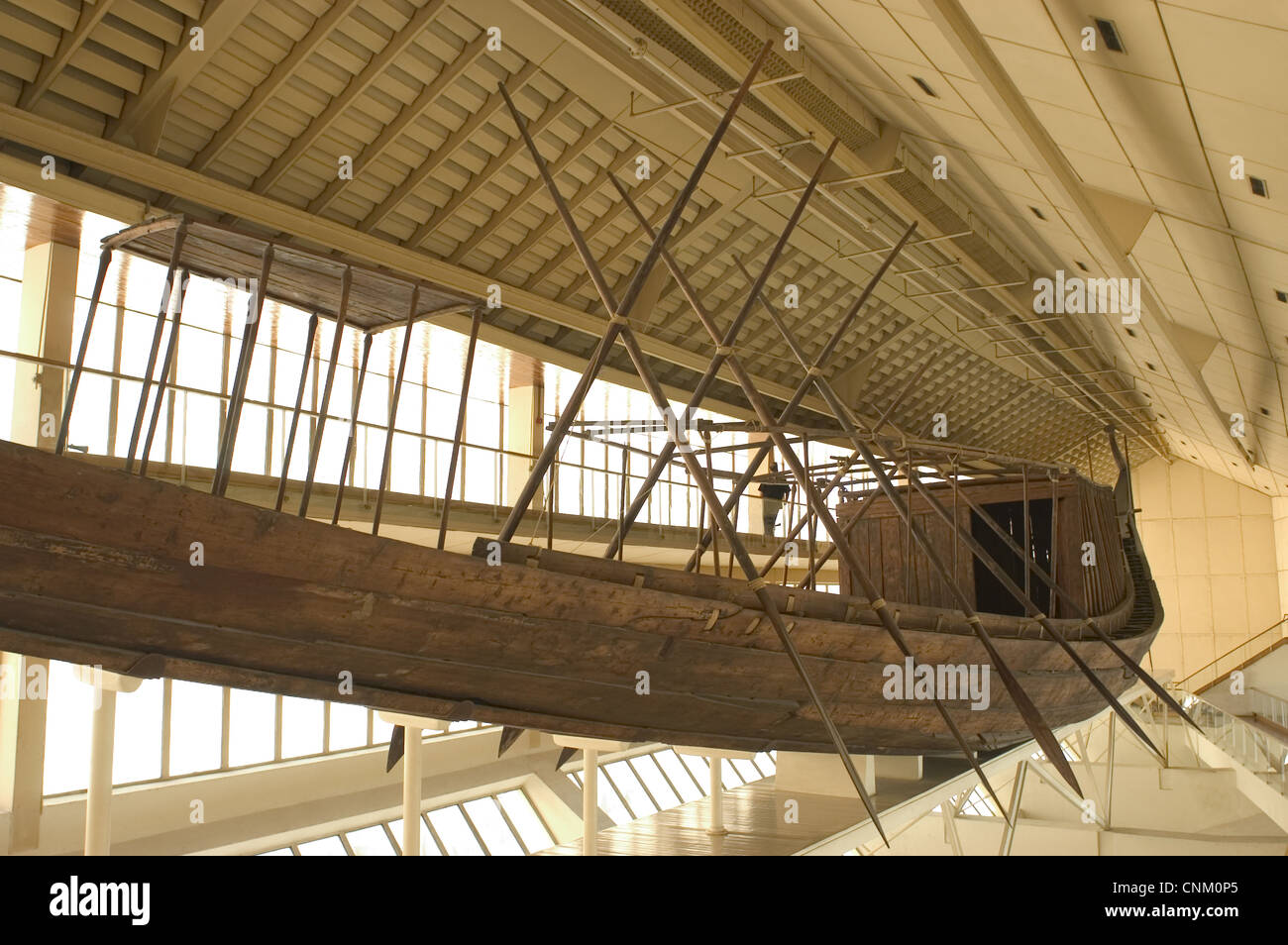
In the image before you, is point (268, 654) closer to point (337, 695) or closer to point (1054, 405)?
point (337, 695)

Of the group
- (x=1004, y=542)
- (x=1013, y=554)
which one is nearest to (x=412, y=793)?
(x=1004, y=542)

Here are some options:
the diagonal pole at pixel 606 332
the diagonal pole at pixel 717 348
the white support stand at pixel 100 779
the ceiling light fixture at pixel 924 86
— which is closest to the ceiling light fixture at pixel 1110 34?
the diagonal pole at pixel 606 332

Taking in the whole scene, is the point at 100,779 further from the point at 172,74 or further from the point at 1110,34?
the point at 1110,34

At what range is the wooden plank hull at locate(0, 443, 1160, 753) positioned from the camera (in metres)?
3.11

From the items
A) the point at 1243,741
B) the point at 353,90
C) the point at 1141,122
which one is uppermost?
the point at 353,90

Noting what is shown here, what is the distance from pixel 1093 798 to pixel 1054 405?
987 cm

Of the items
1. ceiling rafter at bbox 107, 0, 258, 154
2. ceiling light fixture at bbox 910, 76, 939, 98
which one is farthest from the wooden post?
ceiling rafter at bbox 107, 0, 258, 154

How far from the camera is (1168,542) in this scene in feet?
102

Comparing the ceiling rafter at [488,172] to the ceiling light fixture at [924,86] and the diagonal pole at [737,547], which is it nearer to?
the ceiling light fixture at [924,86]

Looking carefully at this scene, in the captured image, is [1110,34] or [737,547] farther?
[737,547]

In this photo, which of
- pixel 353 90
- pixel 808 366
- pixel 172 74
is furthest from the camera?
pixel 353 90

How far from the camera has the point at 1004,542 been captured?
11.3 meters

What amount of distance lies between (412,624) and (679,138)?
8.43 meters

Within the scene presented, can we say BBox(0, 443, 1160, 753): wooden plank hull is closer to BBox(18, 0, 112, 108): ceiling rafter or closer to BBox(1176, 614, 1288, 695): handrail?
BBox(18, 0, 112, 108): ceiling rafter
